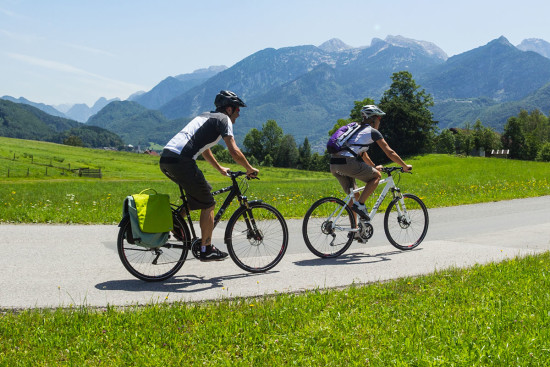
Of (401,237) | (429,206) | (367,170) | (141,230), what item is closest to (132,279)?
(141,230)

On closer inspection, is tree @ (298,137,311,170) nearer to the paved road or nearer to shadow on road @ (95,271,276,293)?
the paved road

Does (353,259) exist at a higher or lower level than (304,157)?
lower

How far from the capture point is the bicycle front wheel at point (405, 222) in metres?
7.73

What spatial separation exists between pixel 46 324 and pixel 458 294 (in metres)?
3.94

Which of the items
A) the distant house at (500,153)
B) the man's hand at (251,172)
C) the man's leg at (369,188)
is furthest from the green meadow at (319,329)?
the distant house at (500,153)

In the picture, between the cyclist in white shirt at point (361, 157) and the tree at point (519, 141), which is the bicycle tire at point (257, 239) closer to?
the cyclist in white shirt at point (361, 157)

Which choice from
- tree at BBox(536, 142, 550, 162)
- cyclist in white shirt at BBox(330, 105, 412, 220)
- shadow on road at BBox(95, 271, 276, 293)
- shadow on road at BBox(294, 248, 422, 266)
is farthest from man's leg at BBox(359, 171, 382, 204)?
tree at BBox(536, 142, 550, 162)

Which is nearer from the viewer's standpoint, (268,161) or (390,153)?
(390,153)

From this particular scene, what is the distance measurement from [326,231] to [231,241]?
5.64ft

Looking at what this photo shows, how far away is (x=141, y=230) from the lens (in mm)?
5492

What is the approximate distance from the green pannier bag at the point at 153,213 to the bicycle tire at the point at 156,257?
198 millimetres

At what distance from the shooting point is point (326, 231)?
720 cm

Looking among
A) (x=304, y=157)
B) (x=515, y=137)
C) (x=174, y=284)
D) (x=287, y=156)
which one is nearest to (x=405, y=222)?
(x=174, y=284)

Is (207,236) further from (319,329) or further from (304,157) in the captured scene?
(304,157)
